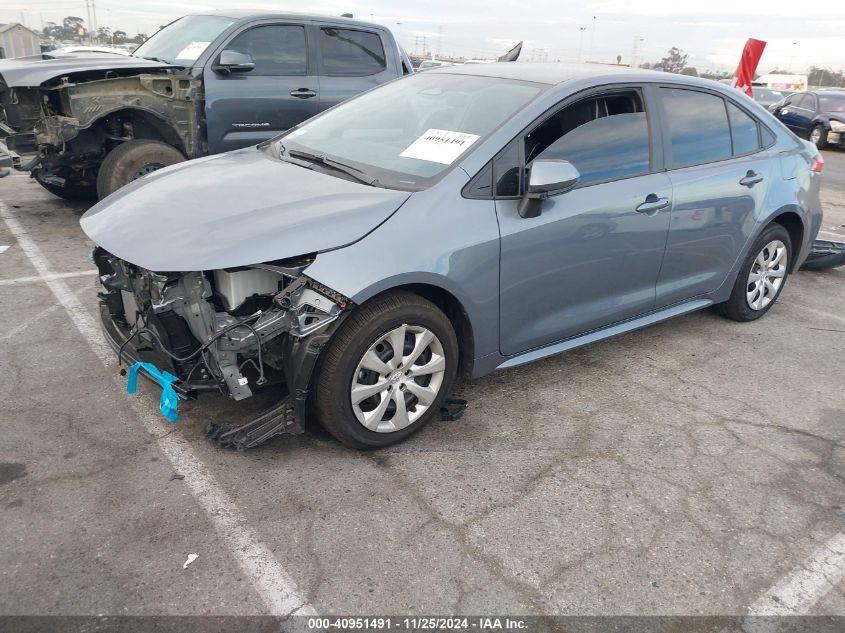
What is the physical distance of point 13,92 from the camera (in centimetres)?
600

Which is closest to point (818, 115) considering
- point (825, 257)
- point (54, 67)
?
point (825, 257)

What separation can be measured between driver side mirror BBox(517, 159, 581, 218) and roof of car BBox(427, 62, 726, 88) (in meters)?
0.63

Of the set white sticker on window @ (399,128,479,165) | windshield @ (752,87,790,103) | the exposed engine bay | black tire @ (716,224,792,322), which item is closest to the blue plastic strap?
white sticker on window @ (399,128,479,165)

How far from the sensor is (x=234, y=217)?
112 inches

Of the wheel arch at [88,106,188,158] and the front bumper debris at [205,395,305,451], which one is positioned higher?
the wheel arch at [88,106,188,158]

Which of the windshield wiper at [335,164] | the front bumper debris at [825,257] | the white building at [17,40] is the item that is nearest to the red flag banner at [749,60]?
the front bumper debris at [825,257]

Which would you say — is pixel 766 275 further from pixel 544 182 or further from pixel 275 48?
pixel 275 48

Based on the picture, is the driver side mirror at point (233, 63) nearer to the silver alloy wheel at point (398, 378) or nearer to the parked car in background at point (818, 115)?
the silver alloy wheel at point (398, 378)

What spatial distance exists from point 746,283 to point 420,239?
2888 mm

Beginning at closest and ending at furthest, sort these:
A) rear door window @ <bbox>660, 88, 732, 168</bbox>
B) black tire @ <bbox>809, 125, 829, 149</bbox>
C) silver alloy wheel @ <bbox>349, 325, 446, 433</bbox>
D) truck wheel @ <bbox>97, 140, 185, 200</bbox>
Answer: silver alloy wheel @ <bbox>349, 325, 446, 433</bbox> < rear door window @ <bbox>660, 88, 732, 168</bbox> < truck wheel @ <bbox>97, 140, 185, 200</bbox> < black tire @ <bbox>809, 125, 829, 149</bbox>

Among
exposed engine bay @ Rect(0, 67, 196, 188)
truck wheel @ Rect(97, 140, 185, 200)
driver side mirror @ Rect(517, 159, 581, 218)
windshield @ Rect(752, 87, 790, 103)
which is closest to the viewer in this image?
driver side mirror @ Rect(517, 159, 581, 218)

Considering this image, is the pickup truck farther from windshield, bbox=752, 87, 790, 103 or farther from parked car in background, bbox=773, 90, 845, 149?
windshield, bbox=752, 87, 790, 103

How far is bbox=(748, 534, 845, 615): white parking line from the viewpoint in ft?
7.70

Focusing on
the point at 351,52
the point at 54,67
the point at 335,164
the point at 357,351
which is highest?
the point at 351,52
